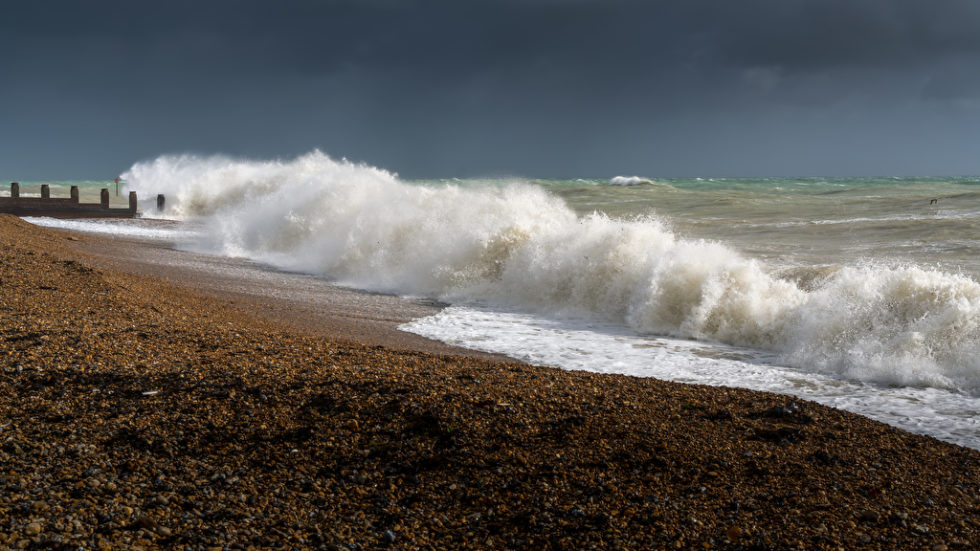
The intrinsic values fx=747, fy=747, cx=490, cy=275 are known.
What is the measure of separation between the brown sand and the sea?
5.65ft

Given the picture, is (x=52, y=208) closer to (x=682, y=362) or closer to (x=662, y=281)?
(x=662, y=281)

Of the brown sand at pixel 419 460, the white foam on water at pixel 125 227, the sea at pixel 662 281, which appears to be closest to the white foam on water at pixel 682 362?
the sea at pixel 662 281

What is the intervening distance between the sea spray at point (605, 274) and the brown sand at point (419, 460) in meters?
2.77

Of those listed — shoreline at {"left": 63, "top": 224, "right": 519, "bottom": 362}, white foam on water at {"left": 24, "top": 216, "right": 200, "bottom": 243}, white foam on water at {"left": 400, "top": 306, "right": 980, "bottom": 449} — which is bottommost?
white foam on water at {"left": 400, "top": 306, "right": 980, "bottom": 449}

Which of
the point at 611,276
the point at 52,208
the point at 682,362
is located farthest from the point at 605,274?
the point at 52,208

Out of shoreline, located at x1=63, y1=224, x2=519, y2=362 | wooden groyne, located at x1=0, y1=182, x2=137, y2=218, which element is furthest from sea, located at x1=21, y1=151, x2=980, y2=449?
wooden groyne, located at x1=0, y1=182, x2=137, y2=218

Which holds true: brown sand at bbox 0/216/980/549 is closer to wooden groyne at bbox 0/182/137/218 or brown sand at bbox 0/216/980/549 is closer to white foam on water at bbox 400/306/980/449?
white foam on water at bbox 400/306/980/449

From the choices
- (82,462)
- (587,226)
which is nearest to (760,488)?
(82,462)

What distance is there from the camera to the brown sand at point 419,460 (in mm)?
3197

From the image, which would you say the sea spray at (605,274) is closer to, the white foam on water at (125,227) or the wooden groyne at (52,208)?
the white foam on water at (125,227)

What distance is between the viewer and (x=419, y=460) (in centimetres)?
386

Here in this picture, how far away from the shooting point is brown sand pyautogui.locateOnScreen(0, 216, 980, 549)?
10.5 ft

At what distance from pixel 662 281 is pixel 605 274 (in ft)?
3.99

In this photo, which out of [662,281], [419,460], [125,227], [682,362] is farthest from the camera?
[125,227]
